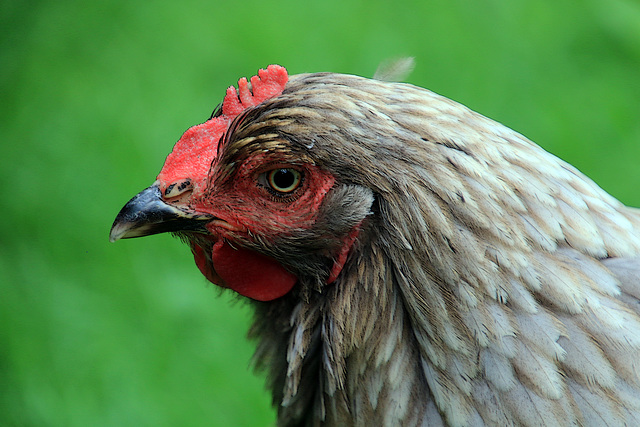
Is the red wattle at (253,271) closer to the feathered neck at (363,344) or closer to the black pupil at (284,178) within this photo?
the feathered neck at (363,344)

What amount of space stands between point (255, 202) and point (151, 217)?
28 cm

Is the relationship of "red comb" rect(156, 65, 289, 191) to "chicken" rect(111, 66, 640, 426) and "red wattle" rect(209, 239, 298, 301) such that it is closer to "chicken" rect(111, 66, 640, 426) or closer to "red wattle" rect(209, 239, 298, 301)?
"chicken" rect(111, 66, 640, 426)

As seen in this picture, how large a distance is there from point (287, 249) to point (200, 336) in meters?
2.30

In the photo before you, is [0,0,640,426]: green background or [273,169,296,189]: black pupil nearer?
[273,169,296,189]: black pupil

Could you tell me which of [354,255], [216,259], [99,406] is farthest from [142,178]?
[354,255]

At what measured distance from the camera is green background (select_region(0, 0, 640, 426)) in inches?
145

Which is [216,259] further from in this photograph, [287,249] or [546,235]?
[546,235]

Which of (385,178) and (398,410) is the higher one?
(385,178)

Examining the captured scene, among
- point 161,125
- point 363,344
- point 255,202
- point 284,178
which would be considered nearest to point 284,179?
point 284,178

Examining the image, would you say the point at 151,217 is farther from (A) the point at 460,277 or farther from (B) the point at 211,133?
(A) the point at 460,277

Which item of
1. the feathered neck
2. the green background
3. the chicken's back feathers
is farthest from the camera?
the green background

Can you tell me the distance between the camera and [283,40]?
4.71 metres

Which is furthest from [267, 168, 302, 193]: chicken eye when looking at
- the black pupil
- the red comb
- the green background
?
the green background

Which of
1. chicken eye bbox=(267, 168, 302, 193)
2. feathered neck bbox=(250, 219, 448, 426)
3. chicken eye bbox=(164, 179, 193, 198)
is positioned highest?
chicken eye bbox=(267, 168, 302, 193)
